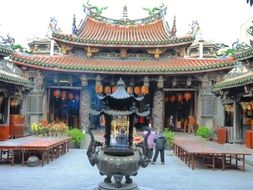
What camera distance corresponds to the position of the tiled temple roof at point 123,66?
798 inches

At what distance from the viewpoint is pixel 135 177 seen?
1062cm

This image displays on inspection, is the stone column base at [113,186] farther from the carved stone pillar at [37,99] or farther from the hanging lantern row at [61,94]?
the hanging lantern row at [61,94]

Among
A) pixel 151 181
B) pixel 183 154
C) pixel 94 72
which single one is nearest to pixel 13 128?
pixel 94 72

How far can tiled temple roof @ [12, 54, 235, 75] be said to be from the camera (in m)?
20.3

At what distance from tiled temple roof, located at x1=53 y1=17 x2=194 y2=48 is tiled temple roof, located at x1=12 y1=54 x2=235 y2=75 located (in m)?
1.21

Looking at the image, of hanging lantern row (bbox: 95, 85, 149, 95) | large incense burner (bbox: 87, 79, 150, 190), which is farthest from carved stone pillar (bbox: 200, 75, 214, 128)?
large incense burner (bbox: 87, 79, 150, 190)

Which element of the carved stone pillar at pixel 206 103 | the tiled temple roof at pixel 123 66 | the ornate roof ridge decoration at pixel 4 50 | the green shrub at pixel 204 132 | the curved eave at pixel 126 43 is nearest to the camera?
the ornate roof ridge decoration at pixel 4 50

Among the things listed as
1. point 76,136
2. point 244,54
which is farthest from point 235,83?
point 76,136

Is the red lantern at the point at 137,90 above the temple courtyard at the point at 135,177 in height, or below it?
above

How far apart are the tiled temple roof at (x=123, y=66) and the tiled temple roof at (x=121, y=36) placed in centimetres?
121

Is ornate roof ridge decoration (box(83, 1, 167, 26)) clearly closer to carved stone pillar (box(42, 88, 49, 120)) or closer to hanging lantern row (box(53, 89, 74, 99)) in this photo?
hanging lantern row (box(53, 89, 74, 99))

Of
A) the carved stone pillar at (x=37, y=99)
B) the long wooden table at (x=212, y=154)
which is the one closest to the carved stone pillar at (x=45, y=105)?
the carved stone pillar at (x=37, y=99)

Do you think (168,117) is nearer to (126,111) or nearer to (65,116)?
(65,116)

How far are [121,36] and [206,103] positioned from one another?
757cm
